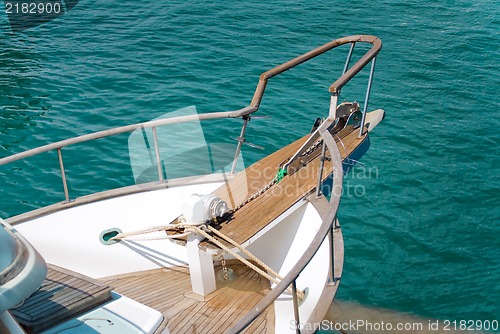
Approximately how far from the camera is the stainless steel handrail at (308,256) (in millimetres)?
4719

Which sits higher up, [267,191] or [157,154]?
[157,154]

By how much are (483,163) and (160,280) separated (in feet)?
24.8

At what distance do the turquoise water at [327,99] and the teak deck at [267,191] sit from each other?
238 cm

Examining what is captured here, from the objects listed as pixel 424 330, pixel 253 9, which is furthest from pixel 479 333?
pixel 253 9

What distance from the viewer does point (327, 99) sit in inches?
590

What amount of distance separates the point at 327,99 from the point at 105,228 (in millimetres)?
8348

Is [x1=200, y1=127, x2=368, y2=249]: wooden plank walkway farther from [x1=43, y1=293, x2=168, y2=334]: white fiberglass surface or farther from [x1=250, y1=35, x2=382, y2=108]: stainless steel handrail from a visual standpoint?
[x1=43, y1=293, x2=168, y2=334]: white fiberglass surface

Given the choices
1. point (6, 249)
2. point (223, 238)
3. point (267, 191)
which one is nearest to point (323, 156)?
point (267, 191)

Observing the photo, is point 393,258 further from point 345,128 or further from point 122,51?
point 122,51

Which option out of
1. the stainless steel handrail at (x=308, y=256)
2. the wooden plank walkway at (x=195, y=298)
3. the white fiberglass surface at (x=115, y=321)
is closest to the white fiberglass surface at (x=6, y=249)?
→ the stainless steel handrail at (x=308, y=256)

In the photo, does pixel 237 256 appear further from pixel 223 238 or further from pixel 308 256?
pixel 308 256

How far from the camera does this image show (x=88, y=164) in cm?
1282

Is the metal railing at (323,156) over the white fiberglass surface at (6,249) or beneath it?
beneath

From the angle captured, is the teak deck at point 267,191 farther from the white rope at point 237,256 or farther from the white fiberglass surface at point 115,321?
the white fiberglass surface at point 115,321
